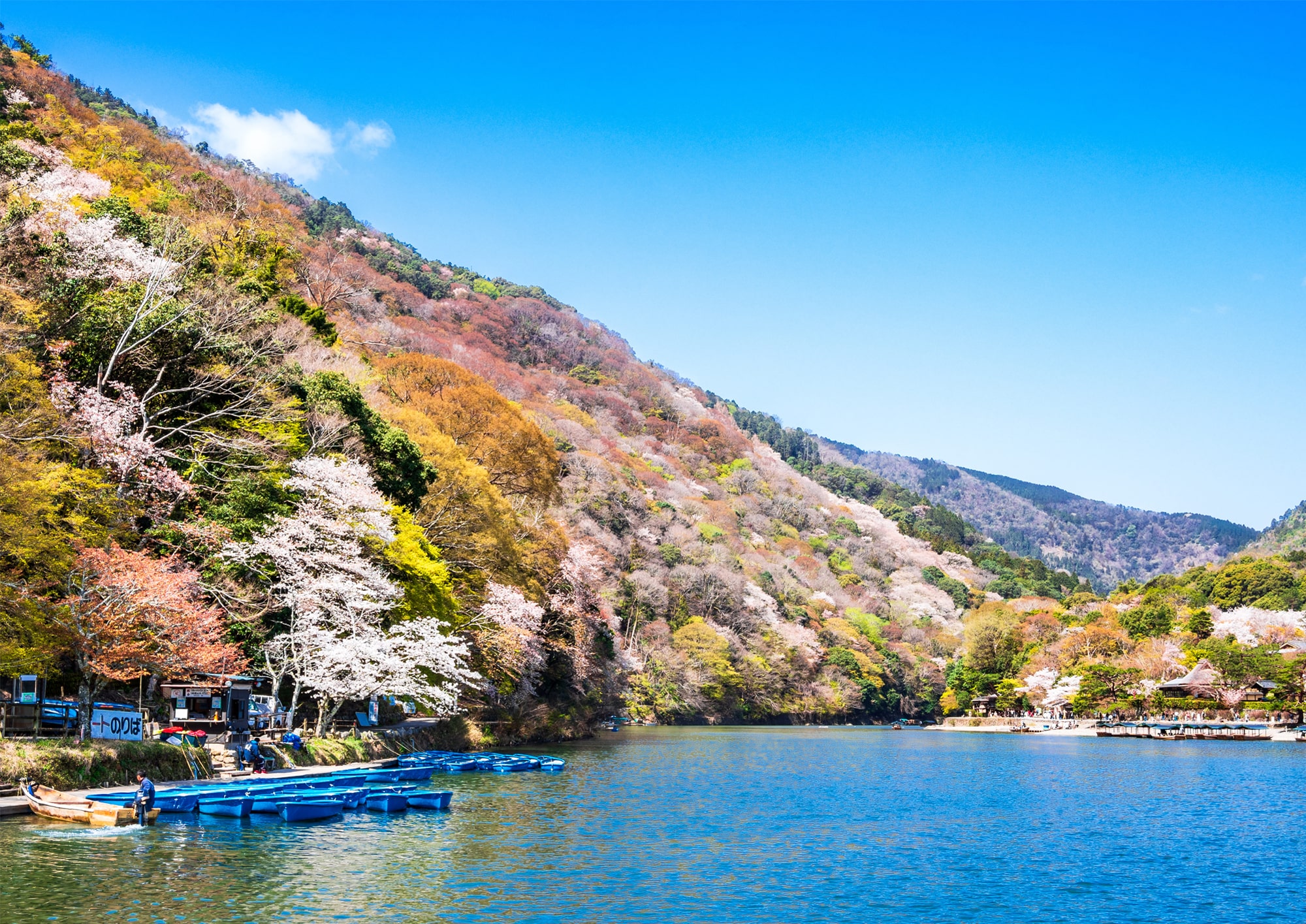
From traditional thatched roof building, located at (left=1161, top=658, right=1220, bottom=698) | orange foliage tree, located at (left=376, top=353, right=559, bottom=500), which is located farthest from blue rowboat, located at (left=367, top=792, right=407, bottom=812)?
traditional thatched roof building, located at (left=1161, top=658, right=1220, bottom=698)

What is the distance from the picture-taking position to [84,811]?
20922mm

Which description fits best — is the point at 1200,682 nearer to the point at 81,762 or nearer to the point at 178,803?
the point at 178,803

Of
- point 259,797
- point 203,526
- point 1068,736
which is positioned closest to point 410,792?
point 259,797

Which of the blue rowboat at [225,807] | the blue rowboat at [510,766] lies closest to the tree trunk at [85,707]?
the blue rowboat at [225,807]

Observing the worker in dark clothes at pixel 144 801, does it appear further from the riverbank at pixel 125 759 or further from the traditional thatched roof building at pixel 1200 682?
the traditional thatched roof building at pixel 1200 682

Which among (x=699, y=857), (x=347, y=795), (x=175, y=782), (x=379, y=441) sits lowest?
(x=699, y=857)

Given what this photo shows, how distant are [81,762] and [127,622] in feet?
11.6

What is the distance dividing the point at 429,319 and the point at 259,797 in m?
111

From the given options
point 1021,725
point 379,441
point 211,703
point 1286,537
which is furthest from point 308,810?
point 1286,537

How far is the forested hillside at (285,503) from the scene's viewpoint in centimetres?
2798

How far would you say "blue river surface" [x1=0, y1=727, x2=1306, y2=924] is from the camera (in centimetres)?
1686

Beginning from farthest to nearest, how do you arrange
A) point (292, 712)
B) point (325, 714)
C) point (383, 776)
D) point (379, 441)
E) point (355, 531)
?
point (379, 441) < point (355, 531) < point (325, 714) < point (292, 712) < point (383, 776)

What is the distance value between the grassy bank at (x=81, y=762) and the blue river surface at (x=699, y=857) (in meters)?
2.92

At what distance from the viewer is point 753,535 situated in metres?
137
